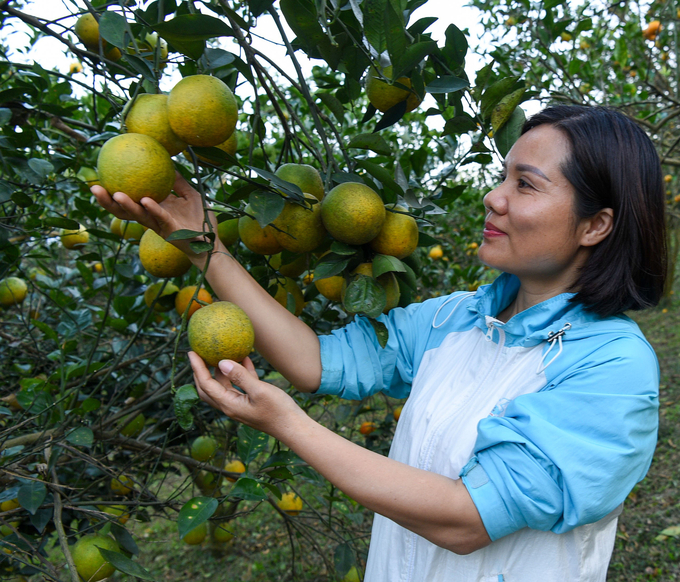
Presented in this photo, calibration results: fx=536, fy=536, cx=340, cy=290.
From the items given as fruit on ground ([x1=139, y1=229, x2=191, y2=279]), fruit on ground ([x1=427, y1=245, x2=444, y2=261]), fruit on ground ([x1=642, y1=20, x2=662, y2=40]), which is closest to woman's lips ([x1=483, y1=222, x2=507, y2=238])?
fruit on ground ([x1=139, y1=229, x2=191, y2=279])

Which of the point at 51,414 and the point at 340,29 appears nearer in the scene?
the point at 340,29

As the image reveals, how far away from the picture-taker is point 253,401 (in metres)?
1.03

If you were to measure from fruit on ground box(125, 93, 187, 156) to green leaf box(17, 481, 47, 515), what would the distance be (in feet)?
2.97

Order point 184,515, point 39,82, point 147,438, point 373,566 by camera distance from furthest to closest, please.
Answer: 1. point 147,438
2. point 39,82
3. point 373,566
4. point 184,515

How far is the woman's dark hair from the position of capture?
1185 mm

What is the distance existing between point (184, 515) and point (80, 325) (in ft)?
3.54

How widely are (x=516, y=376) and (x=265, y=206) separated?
2.14 feet

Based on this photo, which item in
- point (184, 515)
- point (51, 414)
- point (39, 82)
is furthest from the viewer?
point (39, 82)

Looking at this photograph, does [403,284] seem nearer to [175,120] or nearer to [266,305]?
[266,305]

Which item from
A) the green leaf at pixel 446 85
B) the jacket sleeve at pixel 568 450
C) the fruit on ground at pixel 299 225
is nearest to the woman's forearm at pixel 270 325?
the fruit on ground at pixel 299 225

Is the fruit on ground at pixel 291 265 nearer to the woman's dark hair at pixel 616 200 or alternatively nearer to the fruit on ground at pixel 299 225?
the fruit on ground at pixel 299 225

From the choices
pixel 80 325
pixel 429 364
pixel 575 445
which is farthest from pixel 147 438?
pixel 575 445

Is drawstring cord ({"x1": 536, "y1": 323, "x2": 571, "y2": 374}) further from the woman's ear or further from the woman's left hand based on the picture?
the woman's left hand

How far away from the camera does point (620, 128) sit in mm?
1233
